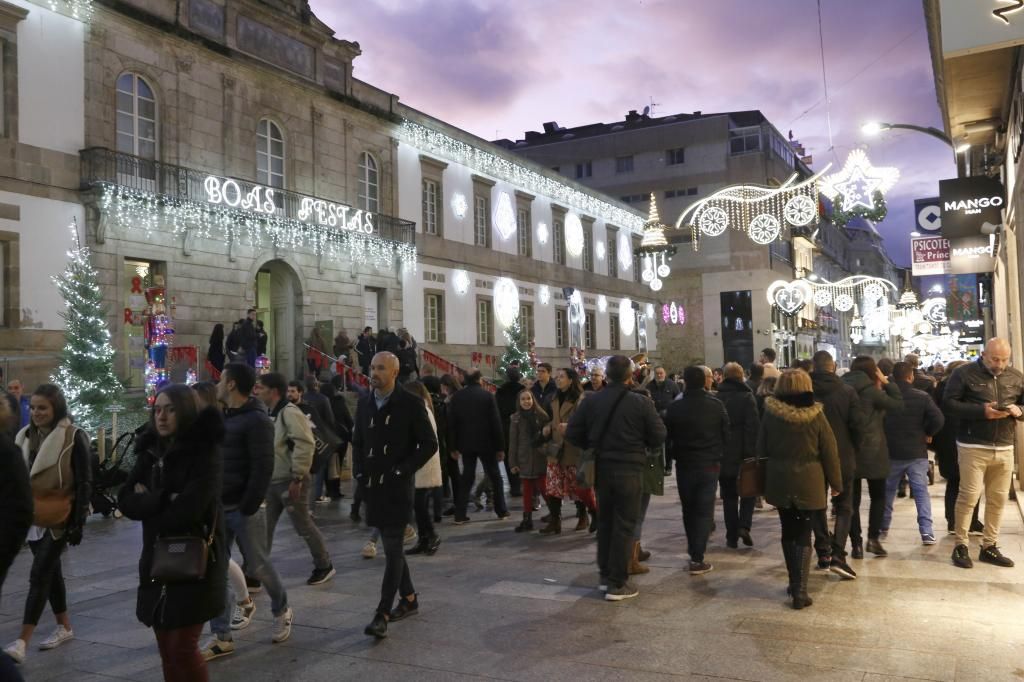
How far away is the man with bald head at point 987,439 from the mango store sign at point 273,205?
1720 centimetres

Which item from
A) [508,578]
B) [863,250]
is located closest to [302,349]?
[508,578]

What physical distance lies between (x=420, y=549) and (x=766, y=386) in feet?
14.8

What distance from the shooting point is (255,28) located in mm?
22156

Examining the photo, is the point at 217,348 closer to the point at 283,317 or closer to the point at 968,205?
the point at 283,317

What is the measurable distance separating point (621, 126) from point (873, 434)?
55.2 meters

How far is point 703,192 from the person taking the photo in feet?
181

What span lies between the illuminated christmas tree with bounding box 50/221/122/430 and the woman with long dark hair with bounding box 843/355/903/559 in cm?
1221

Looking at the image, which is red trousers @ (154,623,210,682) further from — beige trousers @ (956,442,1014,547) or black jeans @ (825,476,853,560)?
beige trousers @ (956,442,1014,547)

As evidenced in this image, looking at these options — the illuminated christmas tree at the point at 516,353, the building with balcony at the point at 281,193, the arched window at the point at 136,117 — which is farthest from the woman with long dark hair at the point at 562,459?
the illuminated christmas tree at the point at 516,353

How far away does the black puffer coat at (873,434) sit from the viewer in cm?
819

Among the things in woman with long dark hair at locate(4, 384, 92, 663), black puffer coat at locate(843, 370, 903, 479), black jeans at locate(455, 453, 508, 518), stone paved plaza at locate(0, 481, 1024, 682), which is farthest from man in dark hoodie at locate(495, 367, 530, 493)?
woman with long dark hair at locate(4, 384, 92, 663)

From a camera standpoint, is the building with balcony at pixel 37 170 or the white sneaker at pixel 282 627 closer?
the white sneaker at pixel 282 627

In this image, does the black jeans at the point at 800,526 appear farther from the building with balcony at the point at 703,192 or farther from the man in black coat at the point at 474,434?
the building with balcony at the point at 703,192

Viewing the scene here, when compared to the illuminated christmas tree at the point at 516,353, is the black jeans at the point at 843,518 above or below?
below
